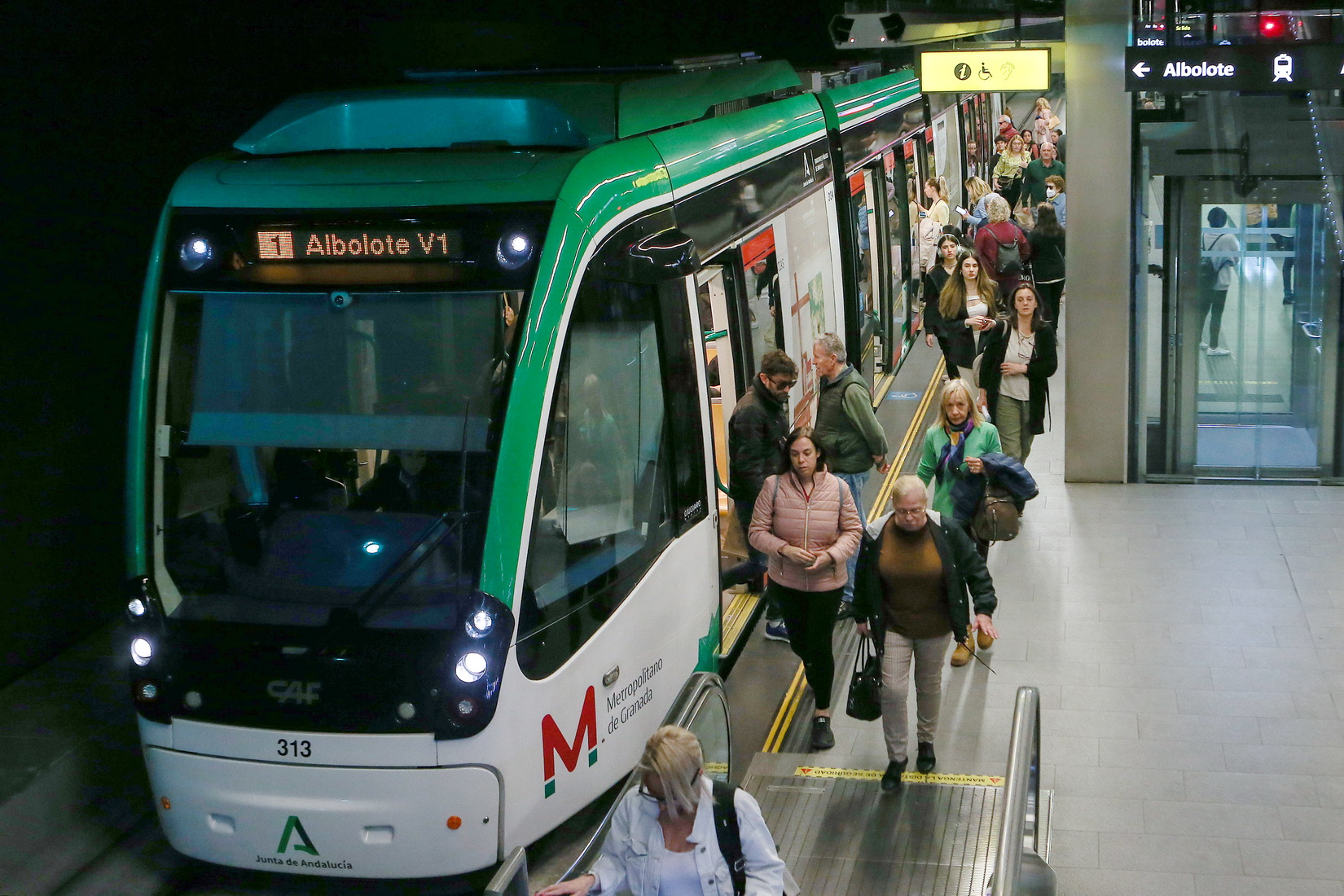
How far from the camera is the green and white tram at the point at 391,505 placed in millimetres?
5801

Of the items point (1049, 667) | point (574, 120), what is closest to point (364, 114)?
point (574, 120)

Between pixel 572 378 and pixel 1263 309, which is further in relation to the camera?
pixel 1263 309

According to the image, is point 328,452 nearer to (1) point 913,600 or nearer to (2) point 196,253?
(2) point 196,253

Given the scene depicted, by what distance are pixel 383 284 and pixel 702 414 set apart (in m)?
1.98

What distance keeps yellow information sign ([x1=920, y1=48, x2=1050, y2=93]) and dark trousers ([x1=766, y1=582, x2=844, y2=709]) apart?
7.72 m

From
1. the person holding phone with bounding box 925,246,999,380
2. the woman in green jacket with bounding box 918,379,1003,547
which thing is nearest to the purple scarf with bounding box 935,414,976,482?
the woman in green jacket with bounding box 918,379,1003,547

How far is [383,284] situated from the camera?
6.03 metres

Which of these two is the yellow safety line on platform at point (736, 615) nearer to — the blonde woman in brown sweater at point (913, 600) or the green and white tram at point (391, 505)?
the blonde woman in brown sweater at point (913, 600)

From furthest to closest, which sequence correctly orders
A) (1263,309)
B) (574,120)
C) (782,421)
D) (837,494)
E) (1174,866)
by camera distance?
(1263,309), (782,421), (837,494), (574,120), (1174,866)

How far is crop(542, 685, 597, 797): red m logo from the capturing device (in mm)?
6043

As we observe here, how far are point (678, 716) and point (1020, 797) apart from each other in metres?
1.35

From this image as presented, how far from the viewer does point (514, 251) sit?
593 centimetres

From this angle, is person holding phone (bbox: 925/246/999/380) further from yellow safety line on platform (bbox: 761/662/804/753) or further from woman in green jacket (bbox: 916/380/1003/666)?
yellow safety line on platform (bbox: 761/662/804/753)

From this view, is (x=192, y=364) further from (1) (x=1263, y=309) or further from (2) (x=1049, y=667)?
(1) (x=1263, y=309)
